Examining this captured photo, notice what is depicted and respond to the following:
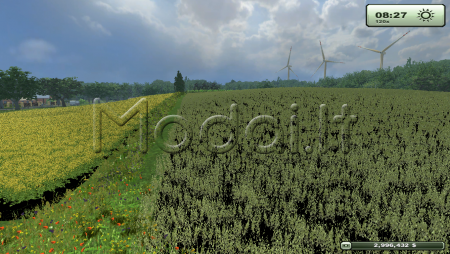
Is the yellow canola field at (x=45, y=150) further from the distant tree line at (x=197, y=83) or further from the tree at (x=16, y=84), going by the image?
the tree at (x=16, y=84)

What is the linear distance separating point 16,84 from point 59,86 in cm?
2723

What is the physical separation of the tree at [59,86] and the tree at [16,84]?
2046 cm

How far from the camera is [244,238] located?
182 inches

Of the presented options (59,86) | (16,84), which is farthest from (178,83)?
(59,86)

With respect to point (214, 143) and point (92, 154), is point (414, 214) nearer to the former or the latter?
point (214, 143)

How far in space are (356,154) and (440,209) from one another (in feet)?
9.63

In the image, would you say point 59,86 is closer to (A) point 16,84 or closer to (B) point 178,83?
(A) point 16,84

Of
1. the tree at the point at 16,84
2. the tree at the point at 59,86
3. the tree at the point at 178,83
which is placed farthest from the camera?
the tree at the point at 59,86

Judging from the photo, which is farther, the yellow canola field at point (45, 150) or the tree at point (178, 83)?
the tree at point (178, 83)

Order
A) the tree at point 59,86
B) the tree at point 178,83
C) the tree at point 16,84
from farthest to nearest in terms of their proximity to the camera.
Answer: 1. the tree at point 59,86
2. the tree at point 178,83
3. the tree at point 16,84

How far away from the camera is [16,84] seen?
7175 centimetres

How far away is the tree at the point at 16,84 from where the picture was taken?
228 feet

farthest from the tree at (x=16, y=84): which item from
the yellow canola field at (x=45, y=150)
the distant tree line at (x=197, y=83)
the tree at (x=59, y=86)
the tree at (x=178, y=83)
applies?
the yellow canola field at (x=45, y=150)

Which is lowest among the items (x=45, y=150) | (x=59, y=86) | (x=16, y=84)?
(x=45, y=150)
